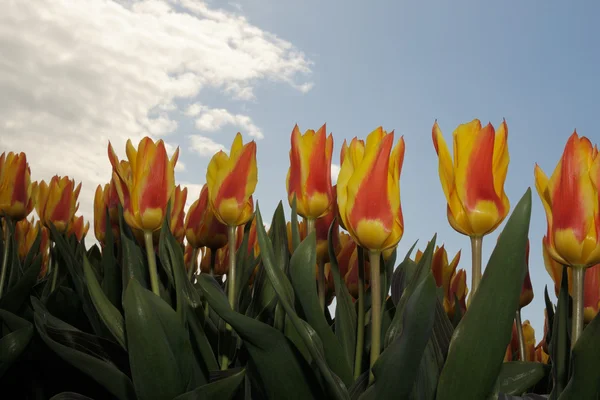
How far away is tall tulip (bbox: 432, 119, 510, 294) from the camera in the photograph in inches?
54.0

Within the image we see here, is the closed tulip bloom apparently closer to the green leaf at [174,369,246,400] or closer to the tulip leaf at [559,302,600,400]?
the tulip leaf at [559,302,600,400]

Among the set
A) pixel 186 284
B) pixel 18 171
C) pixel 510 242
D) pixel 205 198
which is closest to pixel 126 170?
pixel 205 198

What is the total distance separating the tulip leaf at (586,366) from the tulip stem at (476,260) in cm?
24

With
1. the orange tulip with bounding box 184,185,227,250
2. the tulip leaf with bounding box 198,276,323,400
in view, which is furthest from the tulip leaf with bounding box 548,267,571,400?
the orange tulip with bounding box 184,185,227,250

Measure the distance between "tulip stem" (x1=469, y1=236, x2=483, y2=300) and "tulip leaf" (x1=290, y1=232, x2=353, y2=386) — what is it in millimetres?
350

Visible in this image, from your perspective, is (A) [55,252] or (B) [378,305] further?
(A) [55,252]

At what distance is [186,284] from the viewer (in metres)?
1.81

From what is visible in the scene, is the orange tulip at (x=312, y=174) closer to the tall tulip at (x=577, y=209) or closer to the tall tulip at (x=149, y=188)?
the tall tulip at (x=149, y=188)

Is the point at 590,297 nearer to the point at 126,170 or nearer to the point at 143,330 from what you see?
the point at 143,330

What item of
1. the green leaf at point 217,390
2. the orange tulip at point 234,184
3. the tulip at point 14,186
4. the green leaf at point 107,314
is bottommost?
the green leaf at point 217,390

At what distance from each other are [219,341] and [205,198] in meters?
0.71

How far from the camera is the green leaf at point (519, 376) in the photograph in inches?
62.8

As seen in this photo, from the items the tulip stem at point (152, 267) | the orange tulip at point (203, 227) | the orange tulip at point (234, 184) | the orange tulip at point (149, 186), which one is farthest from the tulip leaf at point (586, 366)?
the orange tulip at point (203, 227)

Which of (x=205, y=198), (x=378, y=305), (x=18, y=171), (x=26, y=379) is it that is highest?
(x=18, y=171)
